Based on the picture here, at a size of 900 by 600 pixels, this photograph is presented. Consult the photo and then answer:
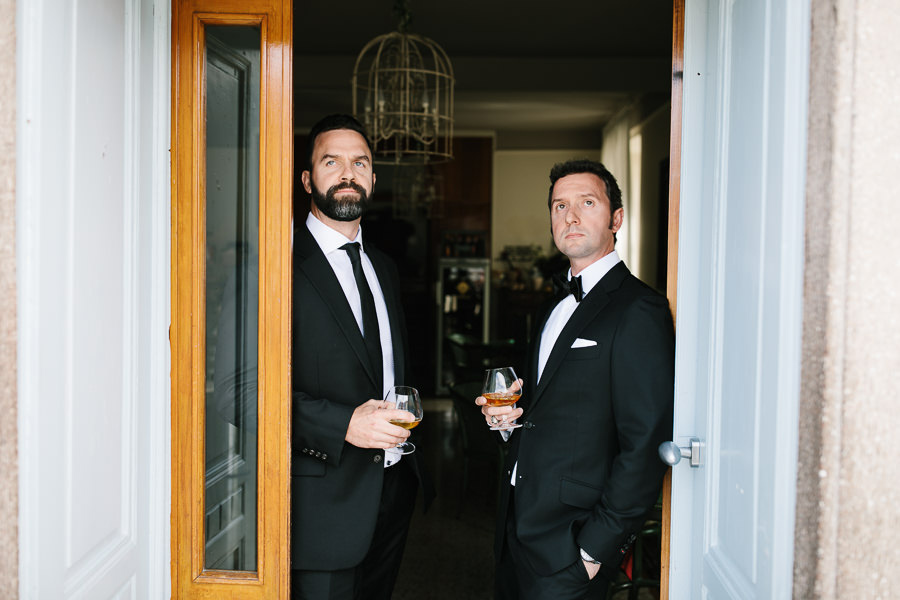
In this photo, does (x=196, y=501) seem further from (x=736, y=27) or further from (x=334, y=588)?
(x=736, y=27)

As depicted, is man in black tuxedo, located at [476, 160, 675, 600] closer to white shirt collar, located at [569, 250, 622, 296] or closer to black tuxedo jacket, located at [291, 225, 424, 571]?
white shirt collar, located at [569, 250, 622, 296]

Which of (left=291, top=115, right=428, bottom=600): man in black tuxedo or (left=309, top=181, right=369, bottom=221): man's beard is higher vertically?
(left=309, top=181, right=369, bottom=221): man's beard

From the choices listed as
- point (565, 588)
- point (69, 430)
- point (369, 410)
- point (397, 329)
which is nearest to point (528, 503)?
point (565, 588)

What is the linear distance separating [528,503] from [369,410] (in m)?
0.57

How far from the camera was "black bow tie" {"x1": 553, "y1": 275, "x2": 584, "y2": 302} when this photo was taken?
2229 millimetres

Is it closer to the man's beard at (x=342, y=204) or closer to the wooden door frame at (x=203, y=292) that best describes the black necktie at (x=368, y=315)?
the man's beard at (x=342, y=204)

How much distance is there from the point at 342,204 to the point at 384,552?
125 centimetres

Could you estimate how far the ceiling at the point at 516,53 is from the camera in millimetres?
5430

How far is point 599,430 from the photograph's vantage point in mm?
2064

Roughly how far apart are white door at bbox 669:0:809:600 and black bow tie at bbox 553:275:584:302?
1.47ft

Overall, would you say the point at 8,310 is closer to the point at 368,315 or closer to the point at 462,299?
the point at 368,315

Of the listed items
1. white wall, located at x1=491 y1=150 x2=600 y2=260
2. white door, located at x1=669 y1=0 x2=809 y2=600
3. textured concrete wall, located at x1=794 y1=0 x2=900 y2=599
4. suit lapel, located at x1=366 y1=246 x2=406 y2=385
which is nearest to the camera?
textured concrete wall, located at x1=794 y1=0 x2=900 y2=599

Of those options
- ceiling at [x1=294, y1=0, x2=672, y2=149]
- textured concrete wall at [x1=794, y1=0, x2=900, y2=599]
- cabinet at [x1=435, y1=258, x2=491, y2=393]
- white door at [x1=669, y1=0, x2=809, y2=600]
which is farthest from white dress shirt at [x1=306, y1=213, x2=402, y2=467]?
cabinet at [x1=435, y1=258, x2=491, y2=393]

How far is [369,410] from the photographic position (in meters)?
2.05
